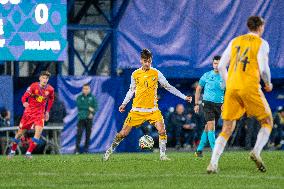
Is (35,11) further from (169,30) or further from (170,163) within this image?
(170,163)

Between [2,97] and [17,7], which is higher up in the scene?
[17,7]

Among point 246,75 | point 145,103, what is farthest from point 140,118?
point 246,75

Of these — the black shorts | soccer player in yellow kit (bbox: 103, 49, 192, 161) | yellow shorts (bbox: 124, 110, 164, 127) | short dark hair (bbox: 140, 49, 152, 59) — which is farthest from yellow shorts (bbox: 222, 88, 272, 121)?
the black shorts

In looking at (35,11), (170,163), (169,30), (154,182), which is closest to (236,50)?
(154,182)

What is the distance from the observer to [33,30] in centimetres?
2986

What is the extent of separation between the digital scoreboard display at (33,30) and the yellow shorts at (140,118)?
8907 millimetres

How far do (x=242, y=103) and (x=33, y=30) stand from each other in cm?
1519

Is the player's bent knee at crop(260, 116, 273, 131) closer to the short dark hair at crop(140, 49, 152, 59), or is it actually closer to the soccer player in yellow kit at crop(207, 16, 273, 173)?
the soccer player in yellow kit at crop(207, 16, 273, 173)

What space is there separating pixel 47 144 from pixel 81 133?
3.60 feet

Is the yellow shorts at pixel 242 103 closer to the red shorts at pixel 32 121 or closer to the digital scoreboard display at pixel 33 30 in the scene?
the red shorts at pixel 32 121

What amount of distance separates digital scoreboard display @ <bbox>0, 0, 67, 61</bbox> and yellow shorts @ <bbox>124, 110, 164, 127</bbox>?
29.2 feet

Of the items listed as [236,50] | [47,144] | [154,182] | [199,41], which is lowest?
[47,144]

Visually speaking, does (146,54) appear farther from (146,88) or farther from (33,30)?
(33,30)

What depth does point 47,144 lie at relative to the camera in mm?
31109
